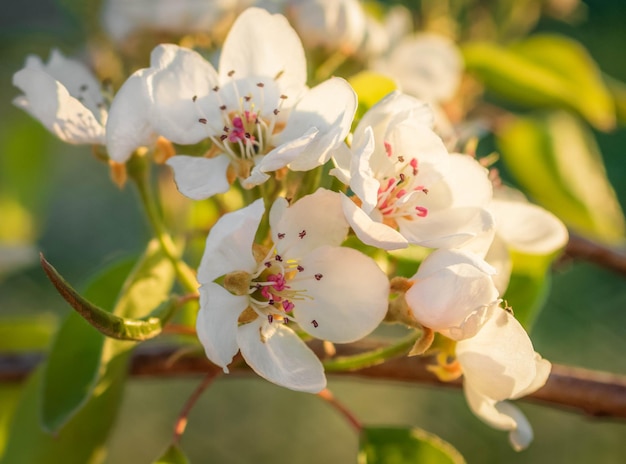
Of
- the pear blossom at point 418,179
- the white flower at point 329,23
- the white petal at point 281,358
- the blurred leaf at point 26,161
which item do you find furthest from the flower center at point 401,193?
the blurred leaf at point 26,161

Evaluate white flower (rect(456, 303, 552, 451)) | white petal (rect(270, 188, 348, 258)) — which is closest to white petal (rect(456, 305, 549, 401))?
white flower (rect(456, 303, 552, 451))

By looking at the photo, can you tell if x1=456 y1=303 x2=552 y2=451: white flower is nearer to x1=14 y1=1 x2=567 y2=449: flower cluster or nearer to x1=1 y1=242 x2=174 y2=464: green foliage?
x1=14 y1=1 x2=567 y2=449: flower cluster

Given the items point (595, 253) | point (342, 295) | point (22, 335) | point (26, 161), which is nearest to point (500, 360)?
point (342, 295)

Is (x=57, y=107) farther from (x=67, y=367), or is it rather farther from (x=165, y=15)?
(x=165, y=15)

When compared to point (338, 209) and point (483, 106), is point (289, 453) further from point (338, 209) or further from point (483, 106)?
point (338, 209)

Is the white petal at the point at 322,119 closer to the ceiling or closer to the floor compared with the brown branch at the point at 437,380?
closer to the ceiling

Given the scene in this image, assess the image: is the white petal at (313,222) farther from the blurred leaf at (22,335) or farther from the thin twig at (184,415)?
the blurred leaf at (22,335)
